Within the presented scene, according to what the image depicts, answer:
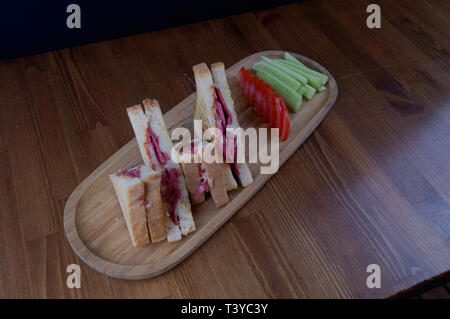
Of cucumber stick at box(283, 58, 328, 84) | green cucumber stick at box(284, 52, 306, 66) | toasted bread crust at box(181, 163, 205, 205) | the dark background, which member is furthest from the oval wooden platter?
the dark background

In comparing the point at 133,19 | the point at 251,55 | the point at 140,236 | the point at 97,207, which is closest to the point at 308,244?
the point at 140,236

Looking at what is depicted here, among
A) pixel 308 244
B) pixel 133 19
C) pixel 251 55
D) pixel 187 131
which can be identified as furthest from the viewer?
pixel 133 19

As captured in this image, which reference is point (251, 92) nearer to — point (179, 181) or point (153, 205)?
point (179, 181)

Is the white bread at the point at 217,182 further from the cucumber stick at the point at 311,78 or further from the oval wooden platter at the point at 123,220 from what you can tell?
the cucumber stick at the point at 311,78

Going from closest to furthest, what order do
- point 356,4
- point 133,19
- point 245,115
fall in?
point 245,115
point 133,19
point 356,4

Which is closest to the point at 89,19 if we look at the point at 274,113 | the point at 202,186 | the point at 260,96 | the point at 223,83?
the point at 223,83
